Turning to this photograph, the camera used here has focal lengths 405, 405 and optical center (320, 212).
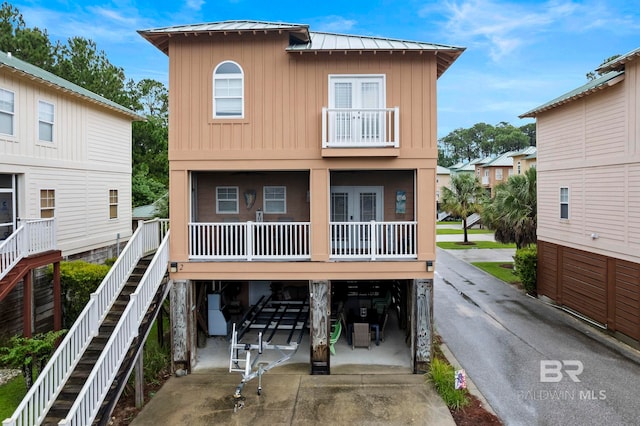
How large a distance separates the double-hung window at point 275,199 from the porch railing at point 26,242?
6381 millimetres

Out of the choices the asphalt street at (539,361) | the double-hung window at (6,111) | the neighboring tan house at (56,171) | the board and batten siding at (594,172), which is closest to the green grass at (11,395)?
the neighboring tan house at (56,171)

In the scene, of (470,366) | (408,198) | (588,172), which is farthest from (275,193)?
(588,172)

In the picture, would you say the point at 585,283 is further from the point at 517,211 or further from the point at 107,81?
the point at 107,81

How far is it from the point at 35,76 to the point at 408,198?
12.0 meters

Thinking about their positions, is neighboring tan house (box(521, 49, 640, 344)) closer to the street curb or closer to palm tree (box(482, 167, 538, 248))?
palm tree (box(482, 167, 538, 248))

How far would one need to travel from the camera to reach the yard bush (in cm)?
1270

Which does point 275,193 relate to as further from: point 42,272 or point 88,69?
point 88,69

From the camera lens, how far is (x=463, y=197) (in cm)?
3378

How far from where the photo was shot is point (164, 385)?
32.3ft

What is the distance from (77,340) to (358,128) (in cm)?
789

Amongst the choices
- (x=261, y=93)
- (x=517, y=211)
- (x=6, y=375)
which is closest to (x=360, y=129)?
(x=261, y=93)

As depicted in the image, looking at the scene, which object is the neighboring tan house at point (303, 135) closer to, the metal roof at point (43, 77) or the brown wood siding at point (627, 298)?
the metal roof at point (43, 77)

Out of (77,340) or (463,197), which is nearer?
(77,340)

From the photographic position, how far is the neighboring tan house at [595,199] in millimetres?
11820
